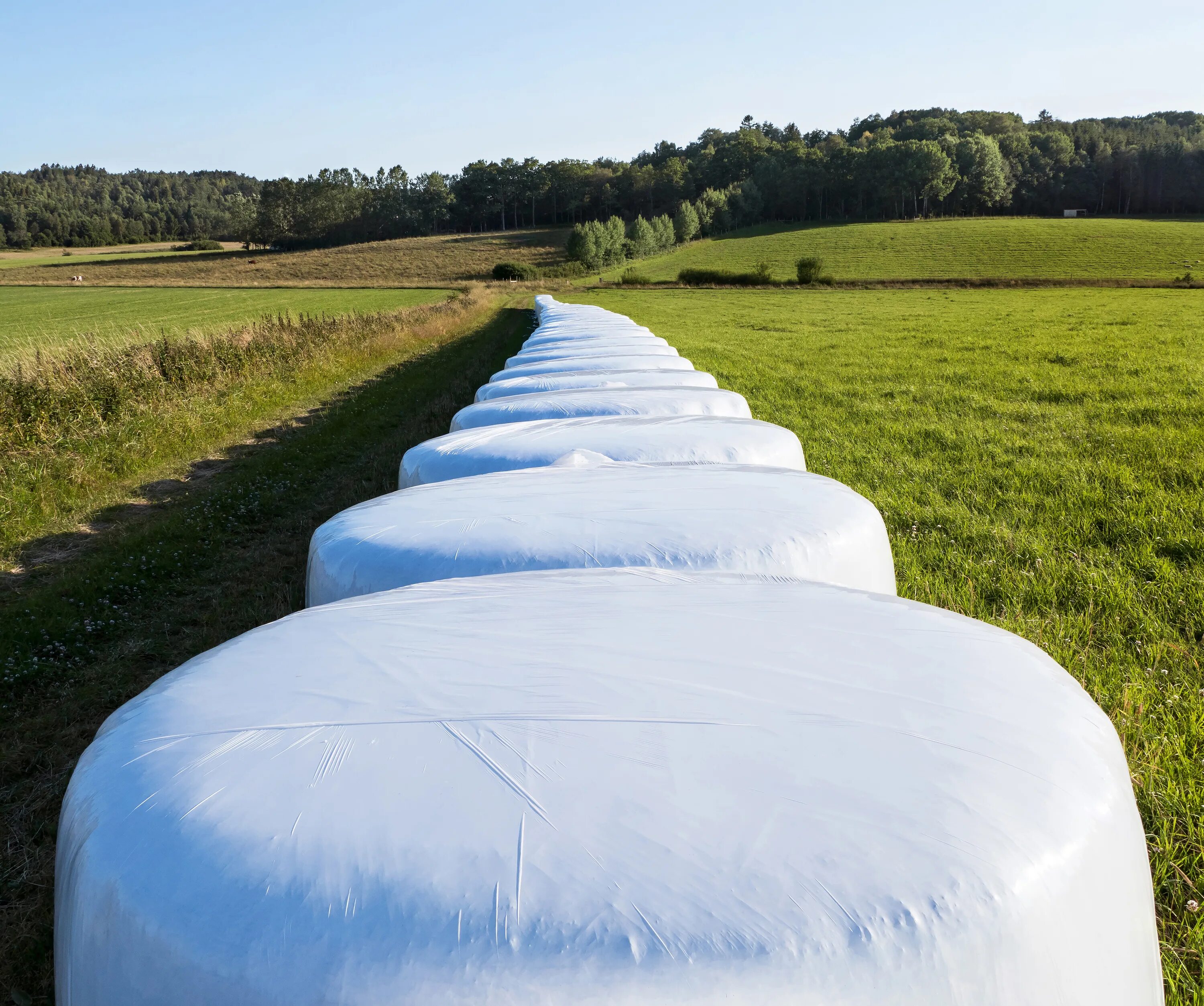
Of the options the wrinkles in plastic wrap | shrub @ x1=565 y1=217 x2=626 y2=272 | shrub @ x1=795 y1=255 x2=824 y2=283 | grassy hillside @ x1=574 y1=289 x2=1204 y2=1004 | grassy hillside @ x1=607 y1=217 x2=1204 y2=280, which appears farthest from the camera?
shrub @ x1=565 y1=217 x2=626 y2=272

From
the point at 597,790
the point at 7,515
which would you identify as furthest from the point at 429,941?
the point at 7,515

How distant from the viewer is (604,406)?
4.54 m

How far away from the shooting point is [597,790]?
3.72 feet

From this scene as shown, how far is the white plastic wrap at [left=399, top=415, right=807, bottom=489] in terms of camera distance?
138 inches

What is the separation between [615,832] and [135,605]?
5.72 metres

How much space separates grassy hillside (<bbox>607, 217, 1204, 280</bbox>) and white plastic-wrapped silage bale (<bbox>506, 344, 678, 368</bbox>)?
4697 centimetres

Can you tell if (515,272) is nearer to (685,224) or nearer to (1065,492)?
(685,224)

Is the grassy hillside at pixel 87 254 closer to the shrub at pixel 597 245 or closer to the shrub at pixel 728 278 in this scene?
the shrub at pixel 597 245

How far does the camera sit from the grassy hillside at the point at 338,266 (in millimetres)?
66875

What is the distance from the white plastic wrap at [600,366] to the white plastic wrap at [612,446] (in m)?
2.50

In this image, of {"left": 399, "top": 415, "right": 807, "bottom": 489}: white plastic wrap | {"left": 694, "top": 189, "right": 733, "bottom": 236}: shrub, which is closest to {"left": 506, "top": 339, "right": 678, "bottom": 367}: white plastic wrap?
{"left": 399, "top": 415, "right": 807, "bottom": 489}: white plastic wrap

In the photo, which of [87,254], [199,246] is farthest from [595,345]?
[199,246]

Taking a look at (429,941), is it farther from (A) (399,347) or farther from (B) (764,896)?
(A) (399,347)

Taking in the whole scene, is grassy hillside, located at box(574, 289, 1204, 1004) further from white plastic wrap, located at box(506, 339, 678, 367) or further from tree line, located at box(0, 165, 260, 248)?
tree line, located at box(0, 165, 260, 248)
